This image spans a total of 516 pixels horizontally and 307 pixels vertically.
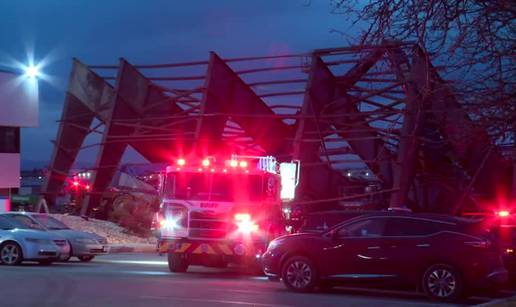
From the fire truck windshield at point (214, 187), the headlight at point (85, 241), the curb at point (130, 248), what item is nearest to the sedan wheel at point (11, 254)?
the headlight at point (85, 241)

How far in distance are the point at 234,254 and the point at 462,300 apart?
223 inches

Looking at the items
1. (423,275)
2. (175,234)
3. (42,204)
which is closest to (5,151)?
(42,204)

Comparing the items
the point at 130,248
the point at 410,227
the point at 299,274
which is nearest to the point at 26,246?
the point at 299,274

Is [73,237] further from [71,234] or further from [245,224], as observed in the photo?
[245,224]

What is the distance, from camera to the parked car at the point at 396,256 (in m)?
13.7

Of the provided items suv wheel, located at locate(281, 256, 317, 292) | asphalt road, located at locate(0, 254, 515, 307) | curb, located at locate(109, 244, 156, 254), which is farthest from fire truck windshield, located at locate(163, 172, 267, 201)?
curb, located at locate(109, 244, 156, 254)

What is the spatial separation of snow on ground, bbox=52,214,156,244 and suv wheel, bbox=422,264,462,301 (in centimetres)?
1762

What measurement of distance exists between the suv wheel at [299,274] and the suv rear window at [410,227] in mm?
1630

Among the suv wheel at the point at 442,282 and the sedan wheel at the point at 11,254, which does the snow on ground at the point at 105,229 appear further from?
the suv wheel at the point at 442,282

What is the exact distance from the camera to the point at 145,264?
67.8 ft

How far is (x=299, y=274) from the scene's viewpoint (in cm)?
1474

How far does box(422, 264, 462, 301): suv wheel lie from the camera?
538 inches

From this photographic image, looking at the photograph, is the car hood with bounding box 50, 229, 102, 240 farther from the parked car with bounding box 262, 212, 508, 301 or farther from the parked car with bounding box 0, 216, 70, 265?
the parked car with bounding box 262, 212, 508, 301

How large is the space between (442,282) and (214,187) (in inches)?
243
